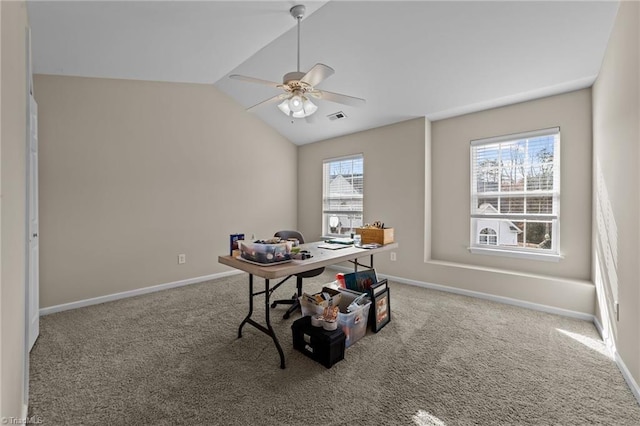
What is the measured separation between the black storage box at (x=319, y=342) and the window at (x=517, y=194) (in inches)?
105

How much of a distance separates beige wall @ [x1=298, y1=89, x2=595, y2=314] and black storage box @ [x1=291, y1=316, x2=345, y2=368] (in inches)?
92.8

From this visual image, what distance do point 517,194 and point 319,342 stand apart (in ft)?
10.2

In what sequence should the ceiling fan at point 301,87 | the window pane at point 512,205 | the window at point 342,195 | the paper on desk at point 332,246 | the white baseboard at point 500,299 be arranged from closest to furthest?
the ceiling fan at point 301,87 → the paper on desk at point 332,246 → the white baseboard at point 500,299 → the window pane at point 512,205 → the window at point 342,195

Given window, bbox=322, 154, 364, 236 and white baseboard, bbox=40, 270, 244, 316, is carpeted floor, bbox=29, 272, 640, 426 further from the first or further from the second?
window, bbox=322, 154, 364, 236

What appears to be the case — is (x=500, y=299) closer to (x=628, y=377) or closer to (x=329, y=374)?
(x=628, y=377)

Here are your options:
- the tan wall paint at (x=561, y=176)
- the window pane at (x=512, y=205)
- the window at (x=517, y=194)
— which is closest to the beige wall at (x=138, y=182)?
the tan wall paint at (x=561, y=176)

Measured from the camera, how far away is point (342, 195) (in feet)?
16.9

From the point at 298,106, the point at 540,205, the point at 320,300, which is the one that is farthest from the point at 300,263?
the point at 540,205

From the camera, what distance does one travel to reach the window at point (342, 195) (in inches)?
194

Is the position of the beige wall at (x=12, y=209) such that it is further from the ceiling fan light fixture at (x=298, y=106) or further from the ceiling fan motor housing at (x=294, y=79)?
the ceiling fan light fixture at (x=298, y=106)

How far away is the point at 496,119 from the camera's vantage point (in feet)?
11.8

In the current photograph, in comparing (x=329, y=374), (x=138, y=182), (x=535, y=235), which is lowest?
(x=329, y=374)

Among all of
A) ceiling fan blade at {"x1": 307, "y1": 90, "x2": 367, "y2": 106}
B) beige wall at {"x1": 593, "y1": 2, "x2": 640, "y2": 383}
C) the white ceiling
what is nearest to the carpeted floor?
beige wall at {"x1": 593, "y1": 2, "x2": 640, "y2": 383}

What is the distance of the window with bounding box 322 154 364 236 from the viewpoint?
493 cm
